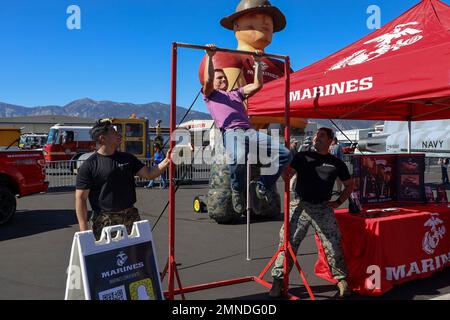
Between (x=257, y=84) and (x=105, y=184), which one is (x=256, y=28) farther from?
(x=105, y=184)

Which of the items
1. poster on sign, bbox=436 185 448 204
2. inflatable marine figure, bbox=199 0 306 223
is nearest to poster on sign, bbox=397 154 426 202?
poster on sign, bbox=436 185 448 204

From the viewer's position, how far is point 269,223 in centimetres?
945

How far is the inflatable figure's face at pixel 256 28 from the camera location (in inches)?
367

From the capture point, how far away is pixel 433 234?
17.8 ft

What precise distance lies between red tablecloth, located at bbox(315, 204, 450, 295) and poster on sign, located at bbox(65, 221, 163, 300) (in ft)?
8.11

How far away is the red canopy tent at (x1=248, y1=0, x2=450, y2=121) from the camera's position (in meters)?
4.05

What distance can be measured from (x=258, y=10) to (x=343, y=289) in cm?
629

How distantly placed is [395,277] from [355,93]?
2140 millimetres

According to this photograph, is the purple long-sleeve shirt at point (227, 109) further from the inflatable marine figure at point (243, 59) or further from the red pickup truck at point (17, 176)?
A: the red pickup truck at point (17, 176)

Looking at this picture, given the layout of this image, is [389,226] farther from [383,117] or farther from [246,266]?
[383,117]

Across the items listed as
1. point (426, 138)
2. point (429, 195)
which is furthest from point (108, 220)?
point (426, 138)

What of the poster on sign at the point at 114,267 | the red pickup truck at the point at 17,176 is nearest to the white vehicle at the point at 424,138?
the red pickup truck at the point at 17,176

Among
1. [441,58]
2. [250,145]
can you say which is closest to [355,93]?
[441,58]

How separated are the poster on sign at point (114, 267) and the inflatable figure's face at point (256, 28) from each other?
21.9 feet
